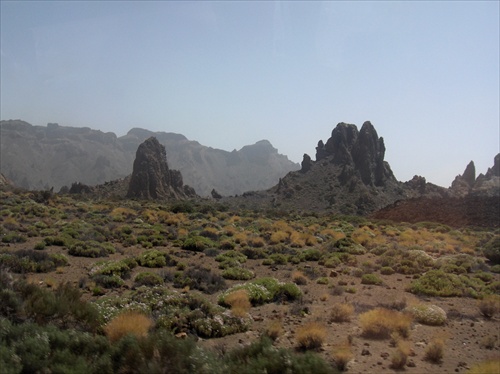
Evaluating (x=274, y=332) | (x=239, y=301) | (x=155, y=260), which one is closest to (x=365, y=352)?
(x=274, y=332)

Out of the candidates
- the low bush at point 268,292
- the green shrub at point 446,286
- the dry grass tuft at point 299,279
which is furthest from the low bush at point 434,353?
the dry grass tuft at point 299,279

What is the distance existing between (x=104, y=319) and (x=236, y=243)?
16.1 metres

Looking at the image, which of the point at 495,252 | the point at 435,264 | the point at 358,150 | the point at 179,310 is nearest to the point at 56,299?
the point at 179,310

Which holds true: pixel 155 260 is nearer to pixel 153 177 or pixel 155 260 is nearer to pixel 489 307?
pixel 489 307

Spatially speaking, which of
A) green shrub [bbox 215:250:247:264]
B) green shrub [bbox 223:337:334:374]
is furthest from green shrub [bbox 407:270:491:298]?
green shrub [bbox 223:337:334:374]

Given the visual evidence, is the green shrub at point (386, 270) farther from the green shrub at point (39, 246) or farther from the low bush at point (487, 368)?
the green shrub at point (39, 246)

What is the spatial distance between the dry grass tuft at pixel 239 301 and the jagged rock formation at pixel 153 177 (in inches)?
2509

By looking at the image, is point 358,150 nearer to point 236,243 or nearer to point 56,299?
point 236,243

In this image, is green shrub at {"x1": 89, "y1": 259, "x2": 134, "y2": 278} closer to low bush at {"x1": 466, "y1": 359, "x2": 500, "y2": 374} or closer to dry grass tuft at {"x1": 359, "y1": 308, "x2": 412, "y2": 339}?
dry grass tuft at {"x1": 359, "y1": 308, "x2": 412, "y2": 339}

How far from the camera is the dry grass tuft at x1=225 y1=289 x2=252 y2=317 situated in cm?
1152

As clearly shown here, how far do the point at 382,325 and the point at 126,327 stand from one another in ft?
19.7

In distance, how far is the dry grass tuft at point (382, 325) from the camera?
9.97 meters

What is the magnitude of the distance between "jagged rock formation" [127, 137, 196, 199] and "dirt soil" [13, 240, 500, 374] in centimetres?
5976

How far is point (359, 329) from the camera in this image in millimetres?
10523
